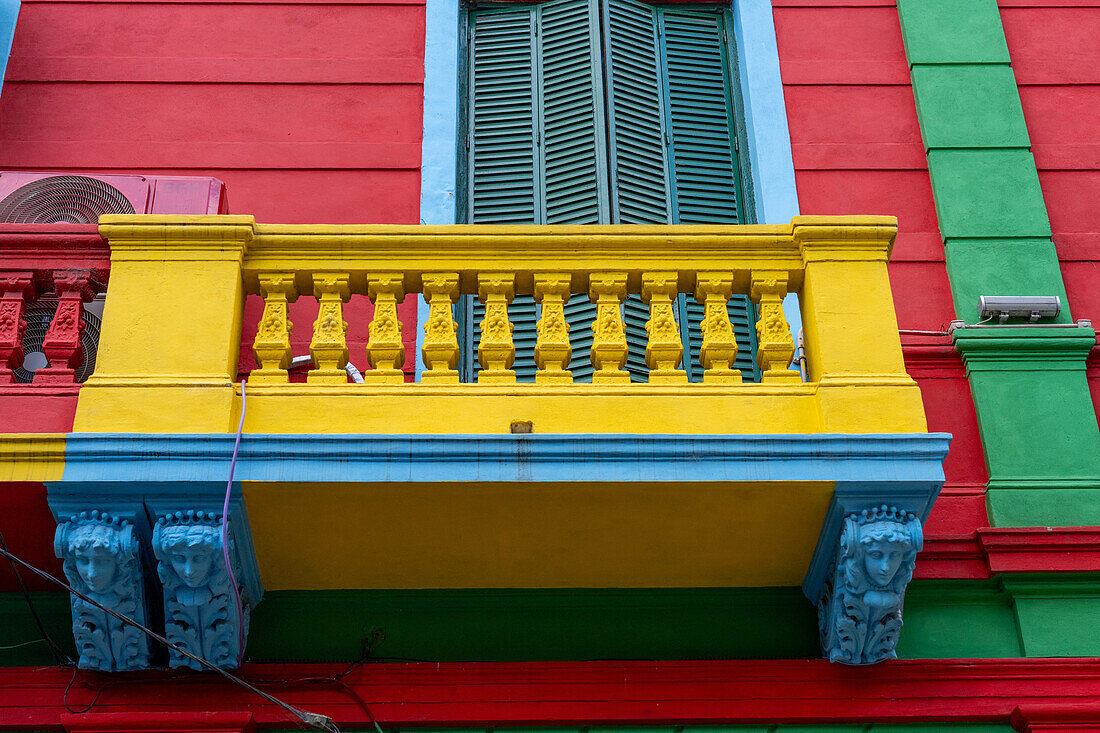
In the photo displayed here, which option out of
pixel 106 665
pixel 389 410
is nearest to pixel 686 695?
pixel 389 410

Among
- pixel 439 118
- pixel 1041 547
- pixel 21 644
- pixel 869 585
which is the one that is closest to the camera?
pixel 869 585

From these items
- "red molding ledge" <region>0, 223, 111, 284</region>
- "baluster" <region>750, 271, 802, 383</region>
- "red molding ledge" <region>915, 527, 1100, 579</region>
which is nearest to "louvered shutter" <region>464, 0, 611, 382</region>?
"baluster" <region>750, 271, 802, 383</region>

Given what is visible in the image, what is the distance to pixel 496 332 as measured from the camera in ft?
18.8

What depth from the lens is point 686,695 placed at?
5.55 m

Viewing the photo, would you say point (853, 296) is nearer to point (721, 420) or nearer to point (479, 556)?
point (721, 420)

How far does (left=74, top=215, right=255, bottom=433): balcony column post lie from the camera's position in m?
5.26

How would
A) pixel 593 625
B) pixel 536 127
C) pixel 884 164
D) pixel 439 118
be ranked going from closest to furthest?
pixel 593 625, pixel 884 164, pixel 439 118, pixel 536 127

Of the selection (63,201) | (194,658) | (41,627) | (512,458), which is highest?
(63,201)

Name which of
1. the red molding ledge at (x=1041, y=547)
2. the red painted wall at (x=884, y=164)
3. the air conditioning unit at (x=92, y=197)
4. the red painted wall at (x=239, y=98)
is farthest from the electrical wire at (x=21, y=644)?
the red molding ledge at (x=1041, y=547)

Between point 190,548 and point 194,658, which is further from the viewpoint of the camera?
point 194,658

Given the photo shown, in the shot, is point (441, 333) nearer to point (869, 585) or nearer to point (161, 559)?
point (161, 559)

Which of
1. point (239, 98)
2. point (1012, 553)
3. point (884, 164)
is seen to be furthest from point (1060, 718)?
point (239, 98)

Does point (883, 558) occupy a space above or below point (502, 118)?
below

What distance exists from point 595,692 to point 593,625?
0.34 meters
